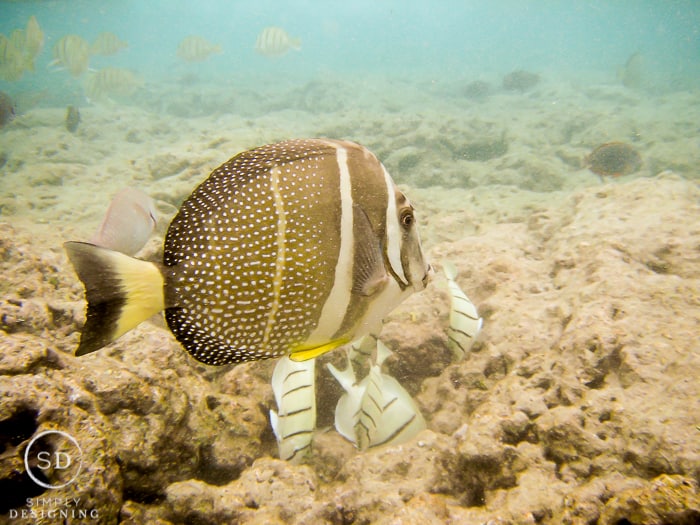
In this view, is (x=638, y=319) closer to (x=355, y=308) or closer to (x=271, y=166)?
(x=355, y=308)

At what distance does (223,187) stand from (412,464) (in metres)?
2.18

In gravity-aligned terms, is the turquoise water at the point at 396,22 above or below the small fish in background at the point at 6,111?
above

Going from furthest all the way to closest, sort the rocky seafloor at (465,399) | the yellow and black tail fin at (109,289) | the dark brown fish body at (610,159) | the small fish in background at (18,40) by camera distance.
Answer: the small fish in background at (18,40), the dark brown fish body at (610,159), the rocky seafloor at (465,399), the yellow and black tail fin at (109,289)

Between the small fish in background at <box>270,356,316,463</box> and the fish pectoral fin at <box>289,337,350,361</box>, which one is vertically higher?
the fish pectoral fin at <box>289,337,350,361</box>

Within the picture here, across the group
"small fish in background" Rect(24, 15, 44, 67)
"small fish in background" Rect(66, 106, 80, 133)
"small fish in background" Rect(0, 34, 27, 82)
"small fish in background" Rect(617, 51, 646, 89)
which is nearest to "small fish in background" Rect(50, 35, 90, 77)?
"small fish in background" Rect(24, 15, 44, 67)

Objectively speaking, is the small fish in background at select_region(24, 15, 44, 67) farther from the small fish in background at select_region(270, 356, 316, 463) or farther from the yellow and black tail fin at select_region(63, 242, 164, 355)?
the yellow and black tail fin at select_region(63, 242, 164, 355)

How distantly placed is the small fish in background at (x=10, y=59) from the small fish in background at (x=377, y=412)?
12774 millimetres

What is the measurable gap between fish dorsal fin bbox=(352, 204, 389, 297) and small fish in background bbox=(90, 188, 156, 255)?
268cm

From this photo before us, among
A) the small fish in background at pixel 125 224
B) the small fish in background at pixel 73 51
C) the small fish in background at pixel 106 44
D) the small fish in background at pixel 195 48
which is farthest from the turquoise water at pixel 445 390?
the small fish in background at pixel 195 48

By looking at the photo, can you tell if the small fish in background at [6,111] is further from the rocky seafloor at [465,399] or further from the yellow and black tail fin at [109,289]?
the yellow and black tail fin at [109,289]

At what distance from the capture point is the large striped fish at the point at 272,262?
1.29m

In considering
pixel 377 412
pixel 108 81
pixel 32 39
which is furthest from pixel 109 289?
pixel 108 81

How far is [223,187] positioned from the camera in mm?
1374

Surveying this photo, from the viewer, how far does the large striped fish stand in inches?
50.7
